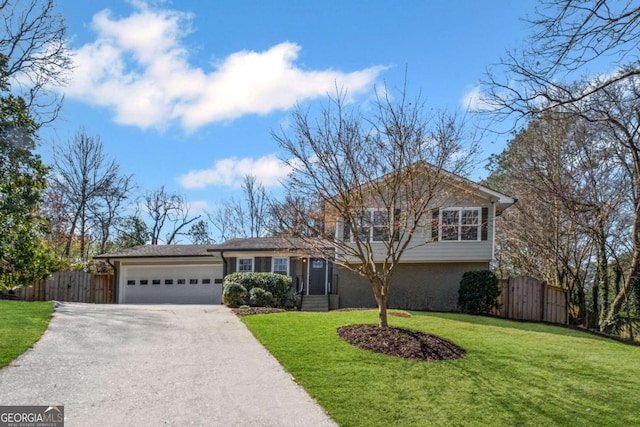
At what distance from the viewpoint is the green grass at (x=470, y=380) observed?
19.7ft

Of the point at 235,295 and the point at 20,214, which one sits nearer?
the point at 20,214

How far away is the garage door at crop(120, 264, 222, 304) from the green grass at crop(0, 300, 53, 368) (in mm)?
7045

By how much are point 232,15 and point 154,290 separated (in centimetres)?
1468

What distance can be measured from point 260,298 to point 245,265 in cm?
402

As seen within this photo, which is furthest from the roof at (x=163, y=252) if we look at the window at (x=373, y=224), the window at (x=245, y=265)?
the window at (x=373, y=224)

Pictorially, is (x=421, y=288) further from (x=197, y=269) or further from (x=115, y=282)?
(x=115, y=282)

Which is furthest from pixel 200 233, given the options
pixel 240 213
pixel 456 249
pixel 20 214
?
pixel 20 214

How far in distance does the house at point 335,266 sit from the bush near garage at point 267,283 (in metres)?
1.10

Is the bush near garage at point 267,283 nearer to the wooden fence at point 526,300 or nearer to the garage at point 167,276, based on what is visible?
the garage at point 167,276

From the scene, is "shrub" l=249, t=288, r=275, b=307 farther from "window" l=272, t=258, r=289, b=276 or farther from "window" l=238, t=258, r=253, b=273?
"window" l=238, t=258, r=253, b=273

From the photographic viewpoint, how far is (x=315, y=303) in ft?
60.8

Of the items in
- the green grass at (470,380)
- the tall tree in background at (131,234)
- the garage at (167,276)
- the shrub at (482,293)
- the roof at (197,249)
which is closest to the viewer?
the green grass at (470,380)

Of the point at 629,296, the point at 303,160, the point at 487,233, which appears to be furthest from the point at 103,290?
the point at 629,296

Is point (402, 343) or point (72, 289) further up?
point (402, 343)
